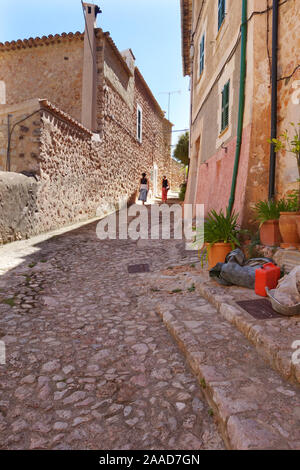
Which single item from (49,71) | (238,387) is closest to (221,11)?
(49,71)

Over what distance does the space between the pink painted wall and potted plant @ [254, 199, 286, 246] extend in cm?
77

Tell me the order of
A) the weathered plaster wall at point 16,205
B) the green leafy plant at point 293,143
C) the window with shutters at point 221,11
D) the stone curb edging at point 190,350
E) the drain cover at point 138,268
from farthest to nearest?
the window with shutters at point 221,11
the weathered plaster wall at point 16,205
the drain cover at point 138,268
the green leafy plant at point 293,143
the stone curb edging at point 190,350

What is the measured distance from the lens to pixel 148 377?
2.29 metres

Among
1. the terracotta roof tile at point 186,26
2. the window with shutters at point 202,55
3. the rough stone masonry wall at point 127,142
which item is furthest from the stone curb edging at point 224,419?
the terracotta roof tile at point 186,26

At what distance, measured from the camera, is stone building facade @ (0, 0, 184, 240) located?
25.0 ft

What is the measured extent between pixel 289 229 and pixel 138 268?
2.67 metres

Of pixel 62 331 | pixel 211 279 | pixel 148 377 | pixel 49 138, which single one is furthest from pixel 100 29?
pixel 148 377

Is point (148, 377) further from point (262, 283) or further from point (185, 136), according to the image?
point (185, 136)

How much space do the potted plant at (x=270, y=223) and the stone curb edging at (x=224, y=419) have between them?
7.13 ft

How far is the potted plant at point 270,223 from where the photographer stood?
4113 millimetres

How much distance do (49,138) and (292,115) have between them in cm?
593

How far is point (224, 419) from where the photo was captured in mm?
1666

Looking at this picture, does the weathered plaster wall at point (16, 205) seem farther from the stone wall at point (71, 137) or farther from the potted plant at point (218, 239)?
the potted plant at point (218, 239)

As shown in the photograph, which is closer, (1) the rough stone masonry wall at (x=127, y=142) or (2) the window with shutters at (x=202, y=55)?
(2) the window with shutters at (x=202, y=55)
